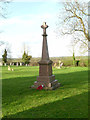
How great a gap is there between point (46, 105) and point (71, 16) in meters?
9.15

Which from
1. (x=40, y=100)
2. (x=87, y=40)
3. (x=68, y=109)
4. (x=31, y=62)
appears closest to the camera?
(x=68, y=109)

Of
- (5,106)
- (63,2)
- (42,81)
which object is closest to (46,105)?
(5,106)

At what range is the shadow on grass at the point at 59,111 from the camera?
4.48m

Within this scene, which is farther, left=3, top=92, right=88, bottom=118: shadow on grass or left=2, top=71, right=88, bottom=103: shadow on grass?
left=2, top=71, right=88, bottom=103: shadow on grass

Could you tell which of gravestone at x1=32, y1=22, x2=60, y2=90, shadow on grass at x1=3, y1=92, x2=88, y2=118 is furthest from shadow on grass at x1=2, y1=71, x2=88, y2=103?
shadow on grass at x1=3, y1=92, x2=88, y2=118

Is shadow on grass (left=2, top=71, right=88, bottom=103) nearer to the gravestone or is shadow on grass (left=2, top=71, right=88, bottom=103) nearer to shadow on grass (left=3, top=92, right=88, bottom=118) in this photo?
the gravestone

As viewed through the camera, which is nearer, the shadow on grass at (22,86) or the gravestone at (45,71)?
the shadow on grass at (22,86)

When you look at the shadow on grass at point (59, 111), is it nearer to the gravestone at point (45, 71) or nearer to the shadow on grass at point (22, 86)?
the shadow on grass at point (22, 86)

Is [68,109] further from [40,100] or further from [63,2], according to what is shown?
[63,2]

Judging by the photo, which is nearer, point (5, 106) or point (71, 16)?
point (5, 106)

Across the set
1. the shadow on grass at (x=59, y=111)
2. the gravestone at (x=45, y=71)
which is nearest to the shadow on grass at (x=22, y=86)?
the gravestone at (x=45, y=71)

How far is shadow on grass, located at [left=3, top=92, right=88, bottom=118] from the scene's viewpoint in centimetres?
448

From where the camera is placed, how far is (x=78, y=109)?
5074 mm

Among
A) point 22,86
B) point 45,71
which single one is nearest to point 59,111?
point 45,71
